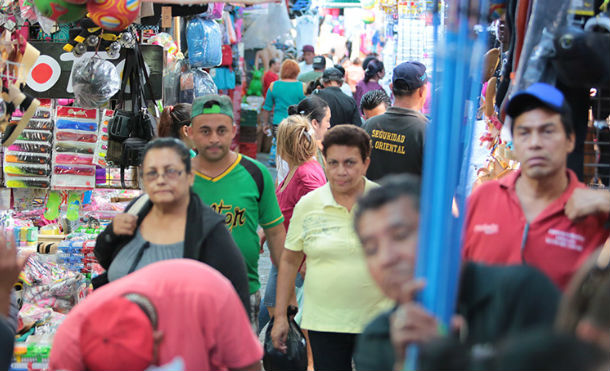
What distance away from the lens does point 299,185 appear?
5.38m

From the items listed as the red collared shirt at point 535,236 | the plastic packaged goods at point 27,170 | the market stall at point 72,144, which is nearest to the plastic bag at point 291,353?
the market stall at point 72,144

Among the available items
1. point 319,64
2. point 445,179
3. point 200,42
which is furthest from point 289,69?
point 445,179

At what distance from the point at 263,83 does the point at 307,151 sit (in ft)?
33.6

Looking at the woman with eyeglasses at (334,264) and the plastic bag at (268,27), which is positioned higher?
the plastic bag at (268,27)

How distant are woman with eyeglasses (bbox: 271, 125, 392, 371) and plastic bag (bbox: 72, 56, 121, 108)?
2.13 meters

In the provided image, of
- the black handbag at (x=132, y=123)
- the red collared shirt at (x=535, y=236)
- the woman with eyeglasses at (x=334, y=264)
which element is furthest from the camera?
the black handbag at (x=132, y=123)

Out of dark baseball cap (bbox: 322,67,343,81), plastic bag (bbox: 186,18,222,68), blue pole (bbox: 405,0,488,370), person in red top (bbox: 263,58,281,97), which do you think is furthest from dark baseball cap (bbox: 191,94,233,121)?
person in red top (bbox: 263,58,281,97)

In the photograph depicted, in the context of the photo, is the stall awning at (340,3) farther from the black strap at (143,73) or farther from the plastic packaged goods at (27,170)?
the plastic packaged goods at (27,170)

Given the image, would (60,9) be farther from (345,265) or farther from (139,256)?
(345,265)

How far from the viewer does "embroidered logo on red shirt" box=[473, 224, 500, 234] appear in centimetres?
289

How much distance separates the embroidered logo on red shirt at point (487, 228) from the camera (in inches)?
114

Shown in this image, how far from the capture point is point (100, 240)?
368 cm

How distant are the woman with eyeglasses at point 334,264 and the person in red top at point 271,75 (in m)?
11.3

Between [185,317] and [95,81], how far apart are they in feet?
11.1
